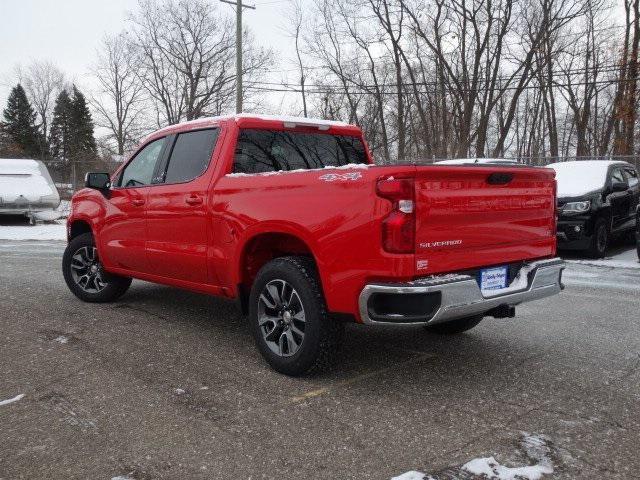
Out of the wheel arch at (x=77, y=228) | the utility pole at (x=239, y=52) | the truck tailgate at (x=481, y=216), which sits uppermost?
the utility pole at (x=239, y=52)

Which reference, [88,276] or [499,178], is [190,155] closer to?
[88,276]

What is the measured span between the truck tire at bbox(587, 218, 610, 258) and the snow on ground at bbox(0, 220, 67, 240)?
1182 cm

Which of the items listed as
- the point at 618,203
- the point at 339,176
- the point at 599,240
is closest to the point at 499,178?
the point at 339,176

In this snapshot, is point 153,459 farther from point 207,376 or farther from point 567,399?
point 567,399

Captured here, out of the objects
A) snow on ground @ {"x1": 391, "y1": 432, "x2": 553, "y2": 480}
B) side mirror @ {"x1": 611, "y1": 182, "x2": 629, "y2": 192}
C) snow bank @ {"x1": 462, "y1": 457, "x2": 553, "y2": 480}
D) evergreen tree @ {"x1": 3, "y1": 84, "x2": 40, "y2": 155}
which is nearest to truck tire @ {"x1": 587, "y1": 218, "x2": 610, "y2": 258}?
side mirror @ {"x1": 611, "y1": 182, "x2": 629, "y2": 192}

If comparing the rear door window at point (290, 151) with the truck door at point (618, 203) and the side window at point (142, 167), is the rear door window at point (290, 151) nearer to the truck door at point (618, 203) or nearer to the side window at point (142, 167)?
the side window at point (142, 167)

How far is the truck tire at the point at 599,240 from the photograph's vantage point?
9727 mm

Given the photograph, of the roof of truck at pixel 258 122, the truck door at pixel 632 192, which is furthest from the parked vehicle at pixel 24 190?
the truck door at pixel 632 192

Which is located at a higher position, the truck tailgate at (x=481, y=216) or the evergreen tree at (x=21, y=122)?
the evergreen tree at (x=21, y=122)

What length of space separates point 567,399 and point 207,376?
2353 mm

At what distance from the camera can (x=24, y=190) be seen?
55.2ft

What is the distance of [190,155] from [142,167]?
813 mm

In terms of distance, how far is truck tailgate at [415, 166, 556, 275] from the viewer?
3.34 m

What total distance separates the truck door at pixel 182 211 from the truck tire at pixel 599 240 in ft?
24.5
